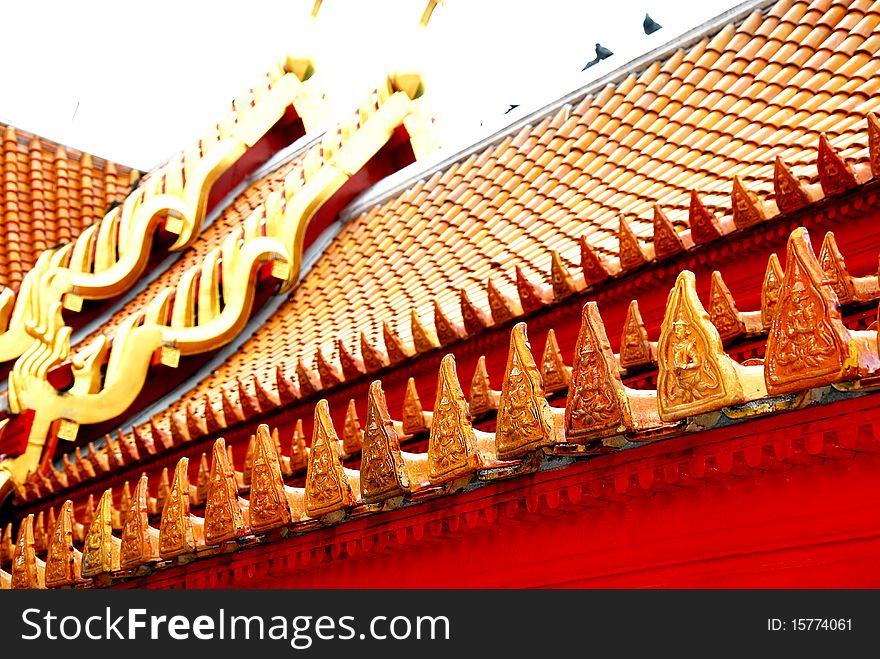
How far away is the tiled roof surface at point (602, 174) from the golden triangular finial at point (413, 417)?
0.78 metres

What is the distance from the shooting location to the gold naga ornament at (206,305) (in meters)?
6.57

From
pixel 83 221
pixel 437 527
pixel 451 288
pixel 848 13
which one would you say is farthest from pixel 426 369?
pixel 83 221

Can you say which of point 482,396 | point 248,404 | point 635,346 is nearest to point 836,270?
point 635,346

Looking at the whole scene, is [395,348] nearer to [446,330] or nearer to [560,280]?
[446,330]

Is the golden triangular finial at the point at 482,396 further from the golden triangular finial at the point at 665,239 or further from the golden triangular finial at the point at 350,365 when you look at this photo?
the golden triangular finial at the point at 350,365

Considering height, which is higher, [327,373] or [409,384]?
[327,373]

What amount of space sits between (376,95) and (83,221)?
10.0 feet

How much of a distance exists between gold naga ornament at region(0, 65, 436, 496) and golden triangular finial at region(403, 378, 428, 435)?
3.22m

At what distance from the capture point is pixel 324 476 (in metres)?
3.45

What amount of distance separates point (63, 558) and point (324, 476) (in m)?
1.72

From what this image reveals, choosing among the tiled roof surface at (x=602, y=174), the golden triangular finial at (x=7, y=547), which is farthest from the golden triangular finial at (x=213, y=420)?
the golden triangular finial at (x=7, y=547)

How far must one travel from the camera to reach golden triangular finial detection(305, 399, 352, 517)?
3.39 meters

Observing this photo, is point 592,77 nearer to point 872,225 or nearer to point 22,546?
point 872,225

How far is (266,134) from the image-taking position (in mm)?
8875
